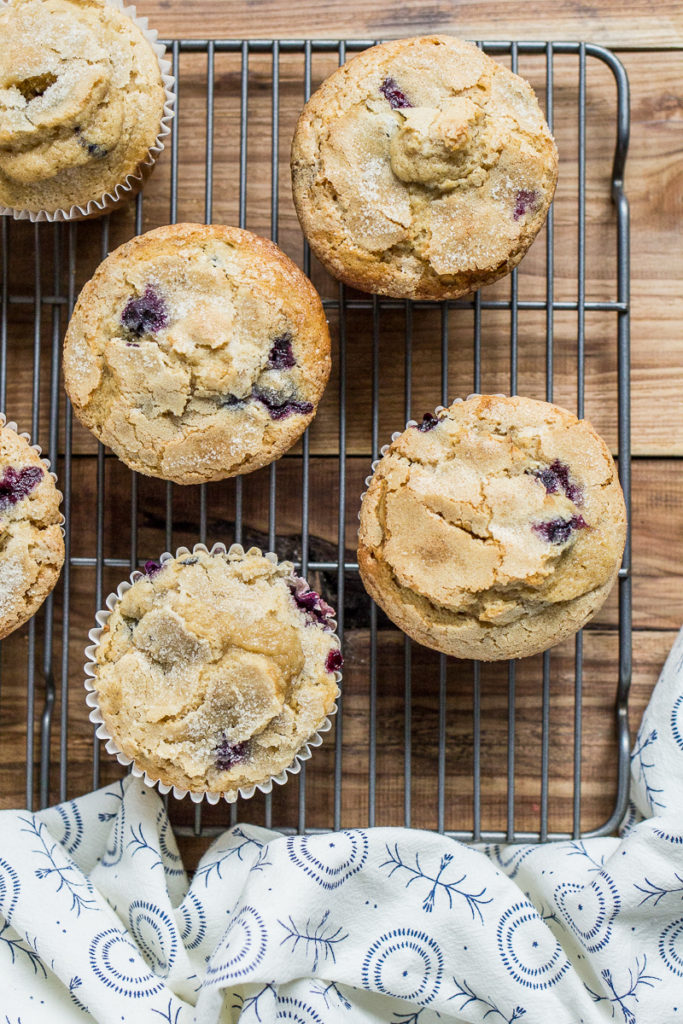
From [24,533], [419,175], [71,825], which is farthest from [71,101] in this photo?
[71,825]

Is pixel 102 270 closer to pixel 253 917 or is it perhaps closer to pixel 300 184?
pixel 300 184

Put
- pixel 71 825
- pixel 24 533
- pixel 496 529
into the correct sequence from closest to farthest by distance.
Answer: pixel 496 529
pixel 24 533
pixel 71 825

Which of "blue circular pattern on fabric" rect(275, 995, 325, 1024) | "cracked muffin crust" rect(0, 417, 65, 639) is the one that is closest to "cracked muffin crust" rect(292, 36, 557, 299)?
"cracked muffin crust" rect(0, 417, 65, 639)

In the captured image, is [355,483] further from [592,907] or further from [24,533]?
[592,907]

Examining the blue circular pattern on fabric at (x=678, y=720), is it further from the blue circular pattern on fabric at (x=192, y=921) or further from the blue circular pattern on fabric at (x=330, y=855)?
the blue circular pattern on fabric at (x=192, y=921)

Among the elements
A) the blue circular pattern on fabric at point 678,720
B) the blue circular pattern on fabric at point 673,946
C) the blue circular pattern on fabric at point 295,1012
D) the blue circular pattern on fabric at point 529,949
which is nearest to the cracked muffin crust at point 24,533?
the blue circular pattern on fabric at point 295,1012
